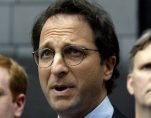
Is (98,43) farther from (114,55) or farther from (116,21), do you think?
(116,21)

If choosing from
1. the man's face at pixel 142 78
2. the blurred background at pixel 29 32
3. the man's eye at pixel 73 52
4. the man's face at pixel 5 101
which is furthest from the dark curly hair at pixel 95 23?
the blurred background at pixel 29 32

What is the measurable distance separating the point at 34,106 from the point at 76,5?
4871 millimetres

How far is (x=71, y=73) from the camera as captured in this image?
15.2ft

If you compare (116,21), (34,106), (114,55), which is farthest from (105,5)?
(114,55)

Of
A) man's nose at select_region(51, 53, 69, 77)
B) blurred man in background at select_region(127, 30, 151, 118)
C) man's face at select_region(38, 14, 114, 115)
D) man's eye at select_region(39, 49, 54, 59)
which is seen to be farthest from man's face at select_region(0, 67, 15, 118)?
blurred man in background at select_region(127, 30, 151, 118)

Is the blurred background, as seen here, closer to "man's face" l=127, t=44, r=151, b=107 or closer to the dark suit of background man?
the dark suit of background man

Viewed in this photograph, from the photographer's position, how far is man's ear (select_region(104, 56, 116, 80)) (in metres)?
4.96

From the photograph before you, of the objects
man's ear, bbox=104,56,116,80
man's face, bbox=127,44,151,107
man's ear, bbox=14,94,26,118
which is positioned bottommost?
man's ear, bbox=14,94,26,118

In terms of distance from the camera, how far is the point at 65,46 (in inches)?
185

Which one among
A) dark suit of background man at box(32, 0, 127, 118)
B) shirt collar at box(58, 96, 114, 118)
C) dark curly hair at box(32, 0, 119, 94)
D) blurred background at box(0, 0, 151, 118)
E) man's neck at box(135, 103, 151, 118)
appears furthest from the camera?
blurred background at box(0, 0, 151, 118)

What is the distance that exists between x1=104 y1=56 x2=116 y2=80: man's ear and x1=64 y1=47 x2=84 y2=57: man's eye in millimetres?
288

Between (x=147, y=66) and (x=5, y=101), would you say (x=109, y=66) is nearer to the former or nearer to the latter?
(x=147, y=66)

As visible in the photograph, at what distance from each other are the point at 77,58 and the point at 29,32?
16.4 ft

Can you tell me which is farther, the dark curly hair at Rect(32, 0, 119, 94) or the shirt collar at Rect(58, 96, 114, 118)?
the dark curly hair at Rect(32, 0, 119, 94)
